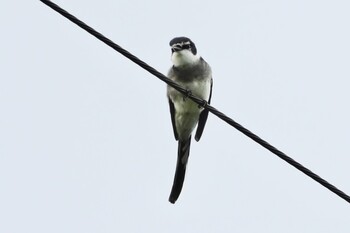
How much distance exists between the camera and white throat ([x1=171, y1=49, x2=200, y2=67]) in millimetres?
9070

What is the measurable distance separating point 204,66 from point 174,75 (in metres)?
0.41

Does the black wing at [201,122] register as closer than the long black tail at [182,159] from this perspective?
Yes

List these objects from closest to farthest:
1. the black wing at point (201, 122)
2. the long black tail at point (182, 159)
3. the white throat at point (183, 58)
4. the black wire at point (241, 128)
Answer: the black wire at point (241, 128), the white throat at point (183, 58), the black wing at point (201, 122), the long black tail at point (182, 159)

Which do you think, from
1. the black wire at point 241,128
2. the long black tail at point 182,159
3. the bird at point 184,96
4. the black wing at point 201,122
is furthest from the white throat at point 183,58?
the black wire at point 241,128

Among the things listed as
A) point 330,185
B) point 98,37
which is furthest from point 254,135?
point 98,37

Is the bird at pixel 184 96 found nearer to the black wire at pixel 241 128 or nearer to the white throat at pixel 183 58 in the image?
the white throat at pixel 183 58

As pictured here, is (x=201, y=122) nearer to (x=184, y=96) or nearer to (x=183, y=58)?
(x=184, y=96)

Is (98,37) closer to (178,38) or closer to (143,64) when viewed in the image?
(143,64)

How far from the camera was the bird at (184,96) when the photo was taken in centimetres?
911

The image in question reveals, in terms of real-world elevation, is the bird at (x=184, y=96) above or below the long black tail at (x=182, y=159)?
above

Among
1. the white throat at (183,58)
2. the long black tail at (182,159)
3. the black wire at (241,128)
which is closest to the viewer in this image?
the black wire at (241,128)

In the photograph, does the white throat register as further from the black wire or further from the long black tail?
the black wire

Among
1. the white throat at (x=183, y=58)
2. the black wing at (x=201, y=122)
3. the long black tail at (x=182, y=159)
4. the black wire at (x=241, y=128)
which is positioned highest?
the white throat at (x=183, y=58)

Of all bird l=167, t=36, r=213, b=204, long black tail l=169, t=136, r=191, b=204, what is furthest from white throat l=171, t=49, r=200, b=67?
long black tail l=169, t=136, r=191, b=204
